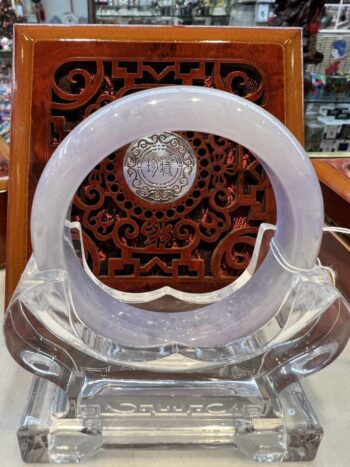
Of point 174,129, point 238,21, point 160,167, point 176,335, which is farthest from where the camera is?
point 238,21

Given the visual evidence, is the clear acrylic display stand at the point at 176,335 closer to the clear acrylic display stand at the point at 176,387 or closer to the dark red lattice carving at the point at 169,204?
the clear acrylic display stand at the point at 176,387

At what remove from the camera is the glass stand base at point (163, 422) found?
0.48m

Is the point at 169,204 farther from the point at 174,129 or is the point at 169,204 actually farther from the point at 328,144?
the point at 328,144

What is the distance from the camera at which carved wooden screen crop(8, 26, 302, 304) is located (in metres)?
0.61

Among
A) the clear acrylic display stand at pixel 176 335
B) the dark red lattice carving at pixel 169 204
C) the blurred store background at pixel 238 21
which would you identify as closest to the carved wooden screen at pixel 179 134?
the dark red lattice carving at pixel 169 204

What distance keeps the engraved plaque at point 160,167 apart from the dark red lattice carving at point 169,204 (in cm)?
1

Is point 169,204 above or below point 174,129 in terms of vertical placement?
below

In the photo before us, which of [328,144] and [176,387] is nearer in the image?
[176,387]

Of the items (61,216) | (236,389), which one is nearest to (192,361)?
(236,389)

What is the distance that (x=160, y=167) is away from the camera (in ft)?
2.09

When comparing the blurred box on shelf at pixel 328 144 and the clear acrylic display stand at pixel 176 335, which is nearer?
the clear acrylic display stand at pixel 176 335

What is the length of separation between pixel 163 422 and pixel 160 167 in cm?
34

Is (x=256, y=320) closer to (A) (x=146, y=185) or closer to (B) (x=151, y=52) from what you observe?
(A) (x=146, y=185)

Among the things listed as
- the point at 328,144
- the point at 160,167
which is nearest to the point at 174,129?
the point at 160,167
